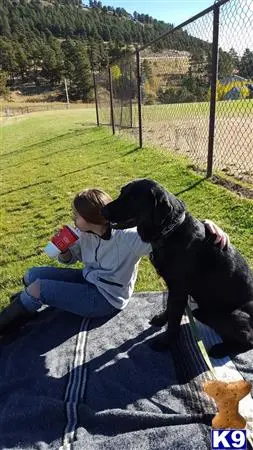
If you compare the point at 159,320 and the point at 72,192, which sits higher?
the point at 159,320

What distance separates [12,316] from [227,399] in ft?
5.52

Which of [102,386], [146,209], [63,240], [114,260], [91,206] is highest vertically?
[146,209]

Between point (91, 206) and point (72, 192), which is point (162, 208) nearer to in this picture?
point (91, 206)

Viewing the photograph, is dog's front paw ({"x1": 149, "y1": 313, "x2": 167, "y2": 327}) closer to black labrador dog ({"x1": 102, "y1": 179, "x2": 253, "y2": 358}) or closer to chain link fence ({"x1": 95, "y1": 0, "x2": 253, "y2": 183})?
black labrador dog ({"x1": 102, "y1": 179, "x2": 253, "y2": 358})

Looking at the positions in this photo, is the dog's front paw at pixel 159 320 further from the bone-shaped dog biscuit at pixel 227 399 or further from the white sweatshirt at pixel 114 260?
the bone-shaped dog biscuit at pixel 227 399

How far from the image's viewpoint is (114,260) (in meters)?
3.34

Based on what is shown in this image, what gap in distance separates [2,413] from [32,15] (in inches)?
7333

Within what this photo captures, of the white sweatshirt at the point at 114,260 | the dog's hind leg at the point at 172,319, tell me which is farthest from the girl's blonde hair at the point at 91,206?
the dog's hind leg at the point at 172,319

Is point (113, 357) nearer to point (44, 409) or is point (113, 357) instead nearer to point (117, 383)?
point (117, 383)

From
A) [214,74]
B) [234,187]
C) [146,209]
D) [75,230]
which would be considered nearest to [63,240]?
[75,230]

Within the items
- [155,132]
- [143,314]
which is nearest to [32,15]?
[155,132]

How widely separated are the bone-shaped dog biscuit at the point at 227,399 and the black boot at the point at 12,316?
145 cm

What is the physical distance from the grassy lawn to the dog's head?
1.35m

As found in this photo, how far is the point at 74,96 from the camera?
281 feet
